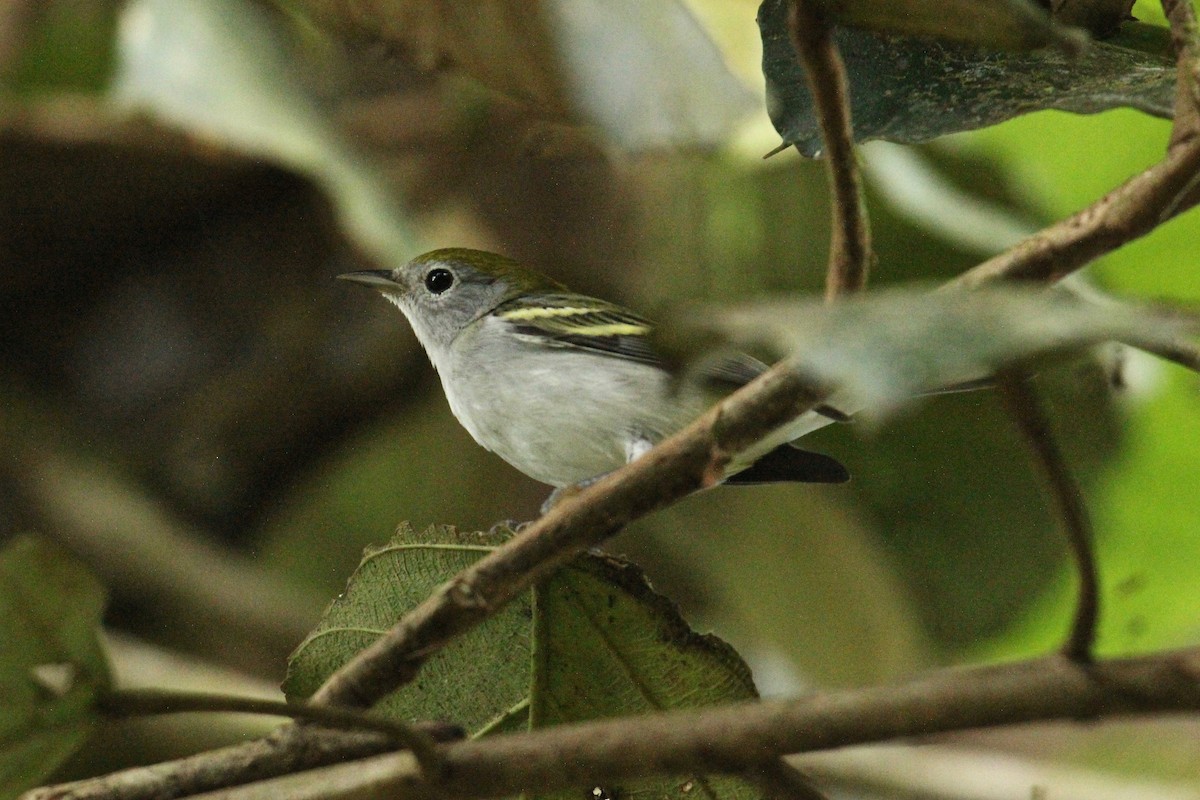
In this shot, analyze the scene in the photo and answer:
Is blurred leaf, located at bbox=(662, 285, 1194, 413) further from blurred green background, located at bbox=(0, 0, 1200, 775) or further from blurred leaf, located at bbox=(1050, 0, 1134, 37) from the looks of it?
blurred green background, located at bbox=(0, 0, 1200, 775)

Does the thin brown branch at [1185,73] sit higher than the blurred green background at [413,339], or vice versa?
the blurred green background at [413,339]

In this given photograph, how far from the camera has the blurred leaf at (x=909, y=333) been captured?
0.49 metres

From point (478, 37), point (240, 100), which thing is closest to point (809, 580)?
point (478, 37)

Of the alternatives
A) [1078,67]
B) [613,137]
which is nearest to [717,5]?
[613,137]

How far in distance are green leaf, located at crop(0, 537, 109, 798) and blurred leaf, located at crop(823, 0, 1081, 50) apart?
0.54 metres

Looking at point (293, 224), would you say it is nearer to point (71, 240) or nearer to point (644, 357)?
point (71, 240)

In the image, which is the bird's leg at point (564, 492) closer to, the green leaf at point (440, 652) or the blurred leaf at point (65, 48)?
the green leaf at point (440, 652)

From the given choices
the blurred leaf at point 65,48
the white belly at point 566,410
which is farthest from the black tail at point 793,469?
the blurred leaf at point 65,48

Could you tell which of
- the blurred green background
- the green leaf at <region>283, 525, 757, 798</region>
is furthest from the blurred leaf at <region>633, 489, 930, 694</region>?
the green leaf at <region>283, 525, 757, 798</region>

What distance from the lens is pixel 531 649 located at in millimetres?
1049

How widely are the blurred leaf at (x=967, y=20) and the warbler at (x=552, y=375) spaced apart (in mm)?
534

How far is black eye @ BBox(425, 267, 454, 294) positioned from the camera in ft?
6.02

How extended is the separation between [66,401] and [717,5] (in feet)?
5.09

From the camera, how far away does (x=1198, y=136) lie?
0.70 meters
